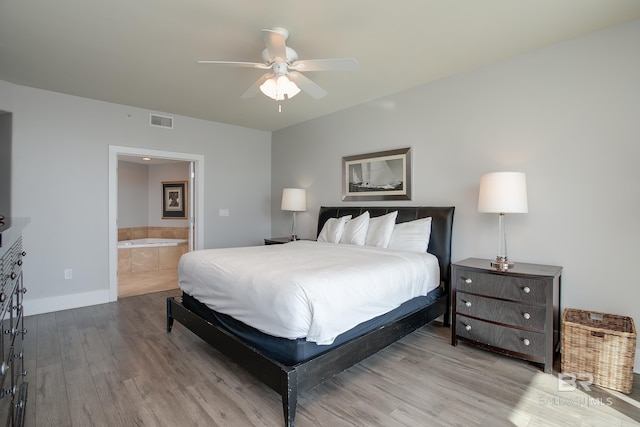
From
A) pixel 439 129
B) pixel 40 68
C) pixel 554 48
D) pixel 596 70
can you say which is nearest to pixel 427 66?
pixel 439 129

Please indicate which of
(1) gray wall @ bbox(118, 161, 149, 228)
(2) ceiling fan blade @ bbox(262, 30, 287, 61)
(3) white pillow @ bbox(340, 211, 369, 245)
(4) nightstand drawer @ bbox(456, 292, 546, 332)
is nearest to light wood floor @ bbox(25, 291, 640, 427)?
(4) nightstand drawer @ bbox(456, 292, 546, 332)

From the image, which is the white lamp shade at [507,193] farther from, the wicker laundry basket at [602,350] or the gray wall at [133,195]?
the gray wall at [133,195]

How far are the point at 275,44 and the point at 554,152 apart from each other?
8.02 ft

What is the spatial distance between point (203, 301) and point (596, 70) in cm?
364

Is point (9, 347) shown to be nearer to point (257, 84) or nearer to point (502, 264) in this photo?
point (257, 84)

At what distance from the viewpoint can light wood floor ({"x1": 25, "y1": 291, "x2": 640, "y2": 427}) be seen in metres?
1.87

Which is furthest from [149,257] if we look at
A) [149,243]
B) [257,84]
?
[257,84]

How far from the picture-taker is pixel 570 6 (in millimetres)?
2166

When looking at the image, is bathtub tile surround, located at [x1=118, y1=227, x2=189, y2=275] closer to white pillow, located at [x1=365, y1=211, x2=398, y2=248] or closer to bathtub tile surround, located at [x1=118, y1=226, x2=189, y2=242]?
bathtub tile surround, located at [x1=118, y1=226, x2=189, y2=242]

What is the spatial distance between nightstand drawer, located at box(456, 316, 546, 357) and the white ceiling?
2.33 meters

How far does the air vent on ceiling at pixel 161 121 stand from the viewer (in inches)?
178

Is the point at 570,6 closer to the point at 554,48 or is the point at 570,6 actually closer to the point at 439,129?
the point at 554,48

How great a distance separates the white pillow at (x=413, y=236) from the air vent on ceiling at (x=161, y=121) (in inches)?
141

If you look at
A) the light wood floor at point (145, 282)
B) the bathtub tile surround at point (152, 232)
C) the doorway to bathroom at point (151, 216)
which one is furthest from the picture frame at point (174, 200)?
the light wood floor at point (145, 282)
